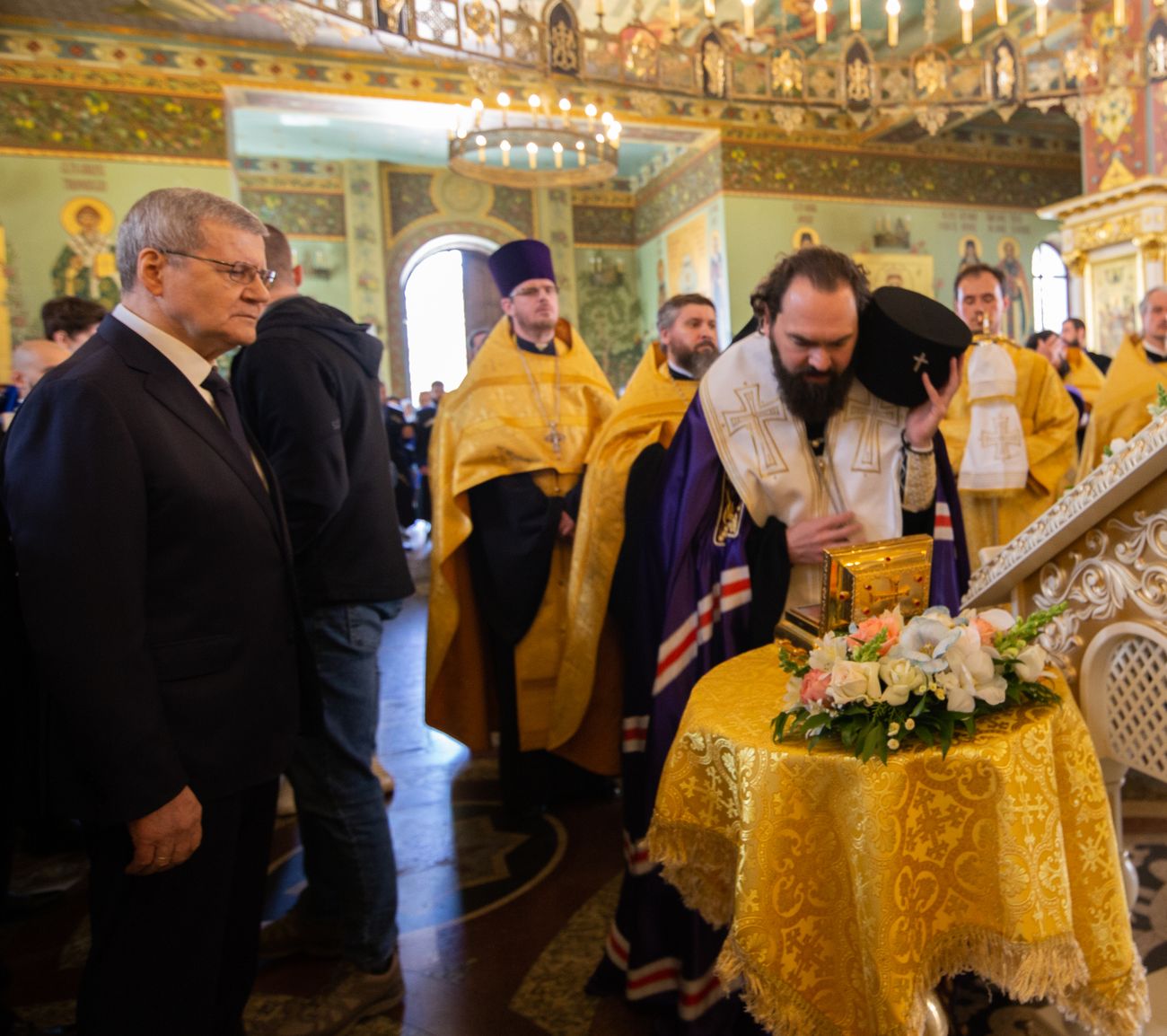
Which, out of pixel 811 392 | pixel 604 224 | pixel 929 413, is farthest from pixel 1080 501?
pixel 604 224

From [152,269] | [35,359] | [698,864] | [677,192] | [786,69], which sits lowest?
[698,864]

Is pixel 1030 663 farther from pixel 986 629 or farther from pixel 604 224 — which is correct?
pixel 604 224

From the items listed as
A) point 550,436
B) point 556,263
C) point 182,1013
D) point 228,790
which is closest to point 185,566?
point 228,790

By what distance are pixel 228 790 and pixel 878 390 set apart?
1.59 meters

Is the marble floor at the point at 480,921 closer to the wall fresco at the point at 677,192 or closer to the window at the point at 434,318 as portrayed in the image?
the wall fresco at the point at 677,192

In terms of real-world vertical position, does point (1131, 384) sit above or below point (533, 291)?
below

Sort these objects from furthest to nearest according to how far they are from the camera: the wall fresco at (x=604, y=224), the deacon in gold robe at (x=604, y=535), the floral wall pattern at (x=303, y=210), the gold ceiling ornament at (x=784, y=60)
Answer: the wall fresco at (x=604, y=224)
the floral wall pattern at (x=303, y=210)
the gold ceiling ornament at (x=784, y=60)
the deacon in gold robe at (x=604, y=535)

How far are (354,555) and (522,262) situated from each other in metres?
1.69

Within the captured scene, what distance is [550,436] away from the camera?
3688mm

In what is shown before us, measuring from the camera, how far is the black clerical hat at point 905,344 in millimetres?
2084

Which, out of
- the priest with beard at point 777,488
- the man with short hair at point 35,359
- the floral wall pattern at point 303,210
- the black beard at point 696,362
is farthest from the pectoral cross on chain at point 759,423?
the floral wall pattern at point 303,210

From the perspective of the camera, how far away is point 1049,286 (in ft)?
50.3

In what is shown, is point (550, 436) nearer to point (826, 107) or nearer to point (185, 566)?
point (185, 566)

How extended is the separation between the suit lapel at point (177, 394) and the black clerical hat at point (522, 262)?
2129 mm
